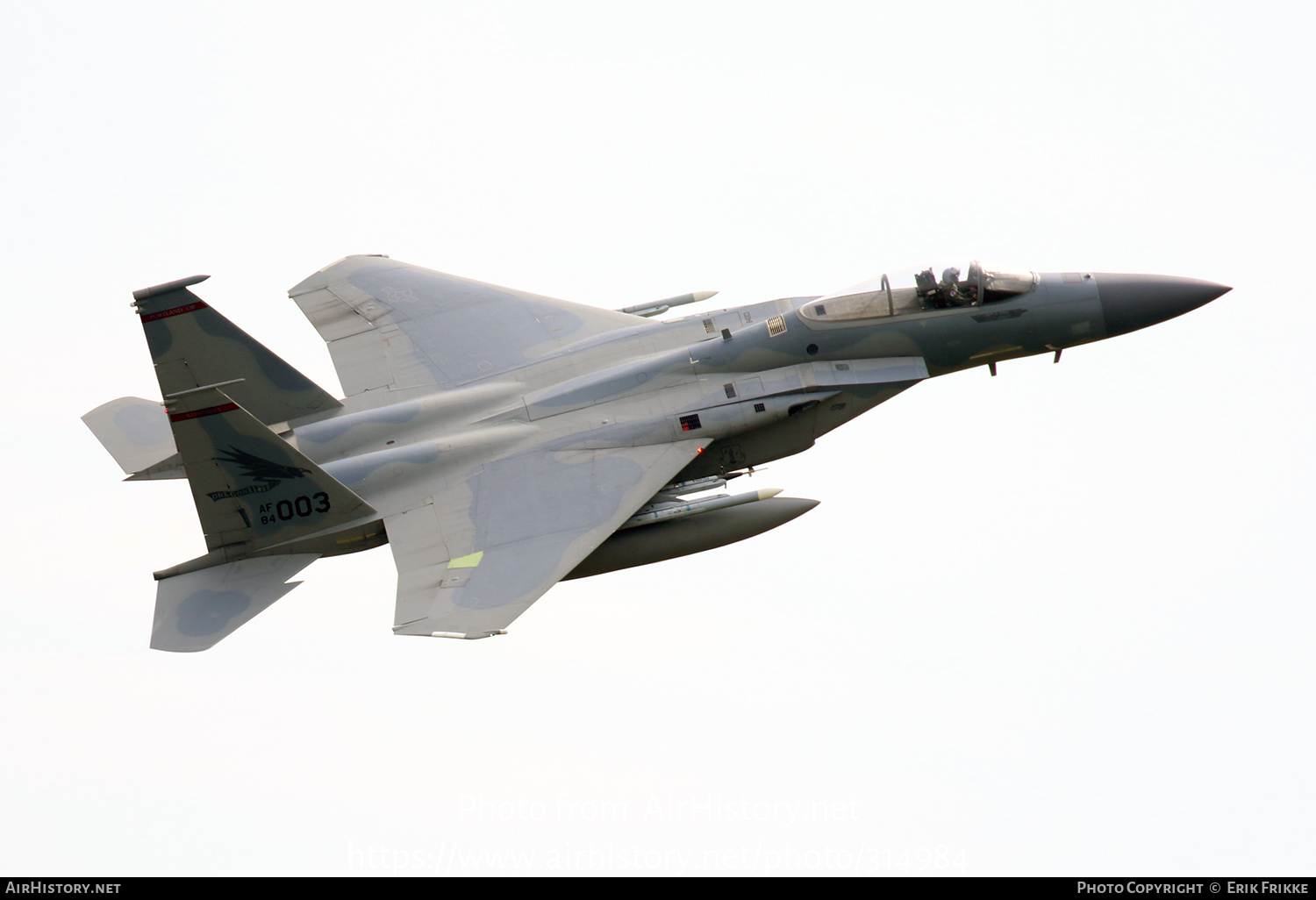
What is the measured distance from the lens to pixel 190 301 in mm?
15836

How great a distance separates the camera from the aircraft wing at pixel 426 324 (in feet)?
58.4

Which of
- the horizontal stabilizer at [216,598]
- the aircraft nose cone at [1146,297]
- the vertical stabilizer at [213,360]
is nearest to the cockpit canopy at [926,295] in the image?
the aircraft nose cone at [1146,297]

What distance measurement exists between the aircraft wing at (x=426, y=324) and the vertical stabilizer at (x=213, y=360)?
0.90 meters

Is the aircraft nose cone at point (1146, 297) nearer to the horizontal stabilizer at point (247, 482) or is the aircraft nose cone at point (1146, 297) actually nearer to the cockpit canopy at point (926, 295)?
the cockpit canopy at point (926, 295)

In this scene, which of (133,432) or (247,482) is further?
(133,432)

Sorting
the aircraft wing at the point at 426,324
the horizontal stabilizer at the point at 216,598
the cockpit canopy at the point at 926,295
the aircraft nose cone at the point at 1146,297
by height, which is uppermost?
the aircraft wing at the point at 426,324

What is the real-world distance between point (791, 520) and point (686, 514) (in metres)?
1.20

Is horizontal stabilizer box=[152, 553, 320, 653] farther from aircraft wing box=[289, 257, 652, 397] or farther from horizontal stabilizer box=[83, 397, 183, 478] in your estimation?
aircraft wing box=[289, 257, 652, 397]

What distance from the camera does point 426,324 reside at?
18.4 meters

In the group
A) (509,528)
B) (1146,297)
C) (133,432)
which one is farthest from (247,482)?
(1146,297)

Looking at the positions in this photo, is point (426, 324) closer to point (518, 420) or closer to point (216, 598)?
point (518, 420)

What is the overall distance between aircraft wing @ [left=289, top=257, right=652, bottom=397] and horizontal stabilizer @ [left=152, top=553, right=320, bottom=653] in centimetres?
296

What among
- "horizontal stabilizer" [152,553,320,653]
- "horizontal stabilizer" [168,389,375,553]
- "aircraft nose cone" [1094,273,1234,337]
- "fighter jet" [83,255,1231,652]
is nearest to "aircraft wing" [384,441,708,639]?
"fighter jet" [83,255,1231,652]

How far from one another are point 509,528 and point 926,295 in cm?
554
